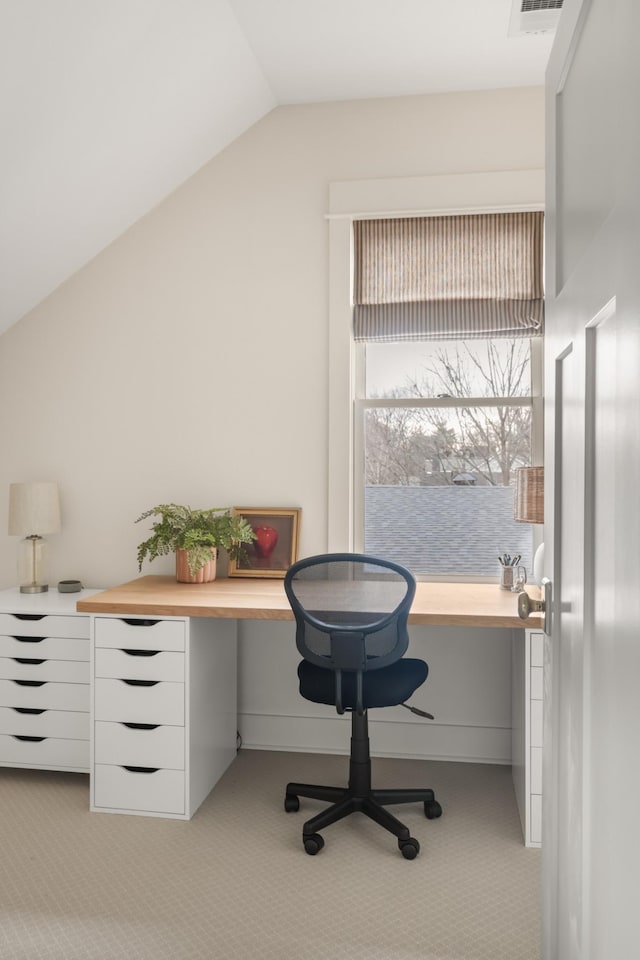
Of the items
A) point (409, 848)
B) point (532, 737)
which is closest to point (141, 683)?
point (409, 848)

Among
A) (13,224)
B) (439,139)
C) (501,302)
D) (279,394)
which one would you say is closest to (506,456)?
(501,302)

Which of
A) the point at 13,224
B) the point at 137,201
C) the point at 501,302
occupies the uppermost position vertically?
the point at 137,201

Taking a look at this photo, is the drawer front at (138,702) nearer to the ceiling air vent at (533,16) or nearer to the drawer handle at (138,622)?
the drawer handle at (138,622)

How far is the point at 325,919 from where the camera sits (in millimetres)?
2084

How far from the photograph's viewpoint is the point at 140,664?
2.66 m

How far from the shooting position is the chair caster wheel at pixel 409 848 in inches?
93.5

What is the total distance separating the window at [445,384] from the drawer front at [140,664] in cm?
100

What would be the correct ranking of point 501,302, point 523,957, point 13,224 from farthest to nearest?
point 501,302 → point 13,224 → point 523,957

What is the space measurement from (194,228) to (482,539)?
1.87m

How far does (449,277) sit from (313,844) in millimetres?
2244

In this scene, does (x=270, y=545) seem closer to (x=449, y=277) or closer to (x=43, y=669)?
(x=43, y=669)

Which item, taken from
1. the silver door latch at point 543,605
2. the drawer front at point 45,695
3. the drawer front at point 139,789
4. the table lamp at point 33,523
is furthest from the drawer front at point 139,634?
the silver door latch at point 543,605

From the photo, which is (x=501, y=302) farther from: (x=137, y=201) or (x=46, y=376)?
(x=46, y=376)


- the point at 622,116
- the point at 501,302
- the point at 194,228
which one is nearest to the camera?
the point at 622,116
